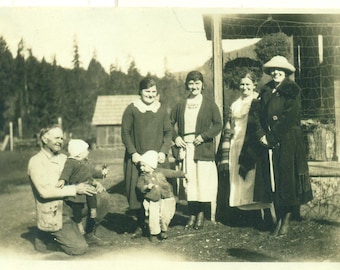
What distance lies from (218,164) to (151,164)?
0.61 meters

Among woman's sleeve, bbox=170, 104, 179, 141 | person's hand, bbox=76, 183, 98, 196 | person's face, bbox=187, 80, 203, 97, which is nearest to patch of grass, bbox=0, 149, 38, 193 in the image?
person's hand, bbox=76, 183, 98, 196

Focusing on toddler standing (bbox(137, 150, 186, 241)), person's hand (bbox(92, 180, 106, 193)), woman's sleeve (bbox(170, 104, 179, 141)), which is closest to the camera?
toddler standing (bbox(137, 150, 186, 241))

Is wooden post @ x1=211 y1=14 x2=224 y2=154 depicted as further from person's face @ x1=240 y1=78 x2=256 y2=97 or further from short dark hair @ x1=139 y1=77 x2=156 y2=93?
short dark hair @ x1=139 y1=77 x2=156 y2=93

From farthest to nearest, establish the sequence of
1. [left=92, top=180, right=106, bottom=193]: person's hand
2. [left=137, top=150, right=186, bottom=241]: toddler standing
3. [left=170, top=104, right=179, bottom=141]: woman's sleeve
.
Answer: [left=170, top=104, right=179, bottom=141]: woman's sleeve, [left=92, top=180, right=106, bottom=193]: person's hand, [left=137, top=150, right=186, bottom=241]: toddler standing

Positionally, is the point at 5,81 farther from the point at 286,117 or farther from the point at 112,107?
the point at 286,117

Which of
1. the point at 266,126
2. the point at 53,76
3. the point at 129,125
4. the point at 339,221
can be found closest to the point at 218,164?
the point at 266,126

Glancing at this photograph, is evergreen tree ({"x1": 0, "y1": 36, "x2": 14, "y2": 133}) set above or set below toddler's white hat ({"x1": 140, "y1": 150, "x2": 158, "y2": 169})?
above

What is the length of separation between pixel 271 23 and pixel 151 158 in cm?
155

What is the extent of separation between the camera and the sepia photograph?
377 centimetres

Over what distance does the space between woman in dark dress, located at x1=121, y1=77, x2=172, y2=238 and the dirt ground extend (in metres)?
0.15

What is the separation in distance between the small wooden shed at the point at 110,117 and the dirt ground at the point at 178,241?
0.70 ft

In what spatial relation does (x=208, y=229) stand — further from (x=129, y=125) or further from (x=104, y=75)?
(x=104, y=75)

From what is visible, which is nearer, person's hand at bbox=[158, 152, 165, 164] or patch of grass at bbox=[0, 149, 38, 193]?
person's hand at bbox=[158, 152, 165, 164]

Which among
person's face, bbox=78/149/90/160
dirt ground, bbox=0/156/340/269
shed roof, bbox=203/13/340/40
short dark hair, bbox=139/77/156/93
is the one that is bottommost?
dirt ground, bbox=0/156/340/269
